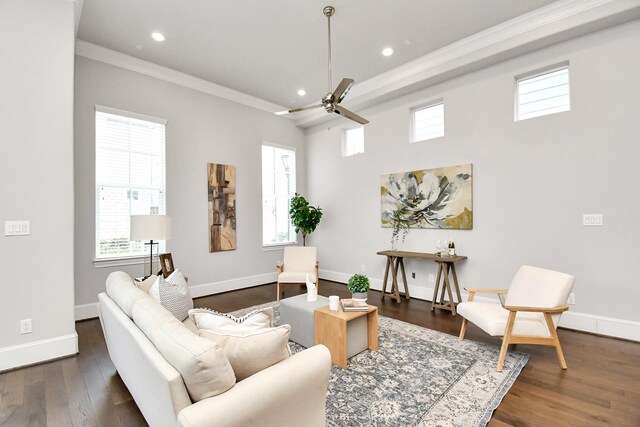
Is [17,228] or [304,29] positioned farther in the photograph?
[304,29]

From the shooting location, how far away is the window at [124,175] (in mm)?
4176

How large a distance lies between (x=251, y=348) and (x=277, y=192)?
5102mm

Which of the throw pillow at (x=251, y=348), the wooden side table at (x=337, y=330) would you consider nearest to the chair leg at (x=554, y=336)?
the wooden side table at (x=337, y=330)

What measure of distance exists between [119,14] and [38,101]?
51.9 inches

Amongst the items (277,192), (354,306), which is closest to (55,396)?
(354,306)

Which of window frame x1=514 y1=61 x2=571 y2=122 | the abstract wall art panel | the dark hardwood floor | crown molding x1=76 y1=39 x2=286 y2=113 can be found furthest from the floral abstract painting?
crown molding x1=76 y1=39 x2=286 y2=113

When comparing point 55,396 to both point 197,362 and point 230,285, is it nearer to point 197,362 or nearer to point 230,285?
point 197,362

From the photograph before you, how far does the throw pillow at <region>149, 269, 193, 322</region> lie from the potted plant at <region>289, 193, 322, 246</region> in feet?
11.5

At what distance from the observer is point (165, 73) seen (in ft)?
15.5

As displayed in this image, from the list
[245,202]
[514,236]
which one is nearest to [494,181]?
[514,236]

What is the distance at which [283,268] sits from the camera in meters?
5.05

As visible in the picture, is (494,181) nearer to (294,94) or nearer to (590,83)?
(590,83)

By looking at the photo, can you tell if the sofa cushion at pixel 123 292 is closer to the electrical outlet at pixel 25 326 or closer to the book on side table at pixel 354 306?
the electrical outlet at pixel 25 326

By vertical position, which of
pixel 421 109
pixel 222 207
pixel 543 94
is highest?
pixel 421 109
